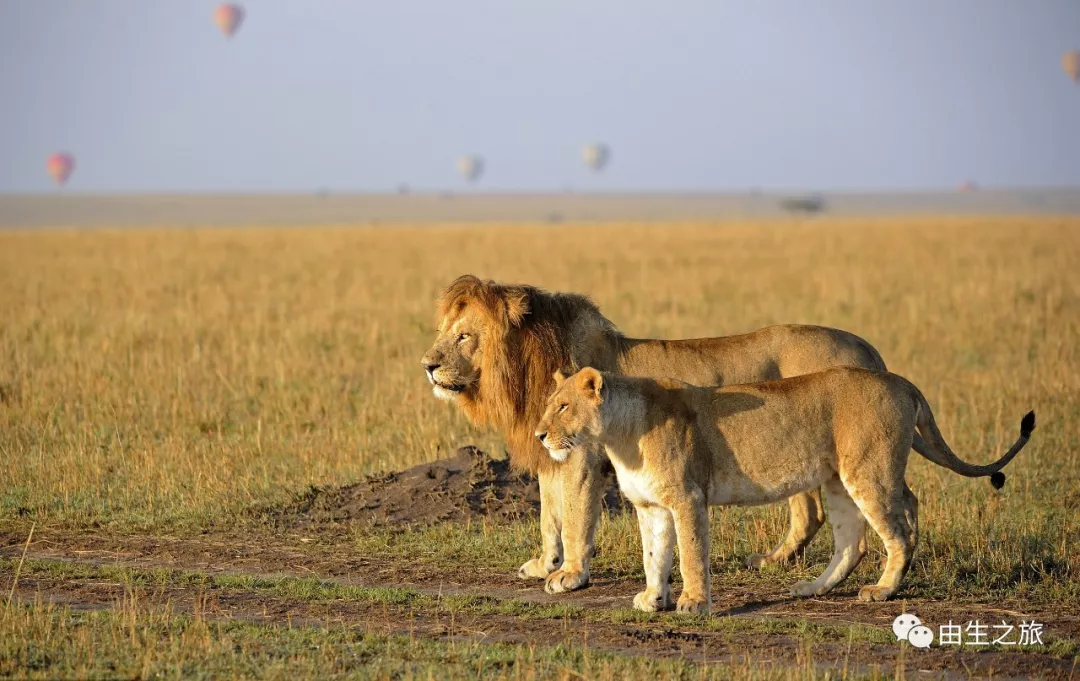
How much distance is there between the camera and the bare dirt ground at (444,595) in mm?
6375

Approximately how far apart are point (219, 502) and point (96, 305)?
1483 centimetres

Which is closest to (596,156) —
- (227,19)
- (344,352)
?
(227,19)

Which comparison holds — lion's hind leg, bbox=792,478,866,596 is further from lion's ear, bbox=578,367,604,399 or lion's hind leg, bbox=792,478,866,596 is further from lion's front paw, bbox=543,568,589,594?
lion's ear, bbox=578,367,604,399

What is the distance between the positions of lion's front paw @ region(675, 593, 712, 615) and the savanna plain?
0.06 m

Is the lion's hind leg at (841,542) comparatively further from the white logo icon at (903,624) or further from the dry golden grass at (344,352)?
the dry golden grass at (344,352)

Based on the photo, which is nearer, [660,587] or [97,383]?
[660,587]

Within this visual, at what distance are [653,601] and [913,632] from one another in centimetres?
133

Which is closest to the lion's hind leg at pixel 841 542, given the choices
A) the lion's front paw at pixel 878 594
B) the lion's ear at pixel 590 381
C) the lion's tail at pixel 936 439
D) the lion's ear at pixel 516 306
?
the lion's front paw at pixel 878 594

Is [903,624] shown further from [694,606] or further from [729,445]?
[729,445]

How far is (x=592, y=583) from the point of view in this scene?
7.92m

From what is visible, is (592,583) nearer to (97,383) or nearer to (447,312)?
(447,312)

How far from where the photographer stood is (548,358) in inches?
316

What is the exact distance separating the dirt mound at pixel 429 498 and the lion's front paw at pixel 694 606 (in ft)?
8.64

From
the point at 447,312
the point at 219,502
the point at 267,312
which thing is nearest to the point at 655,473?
the point at 447,312
